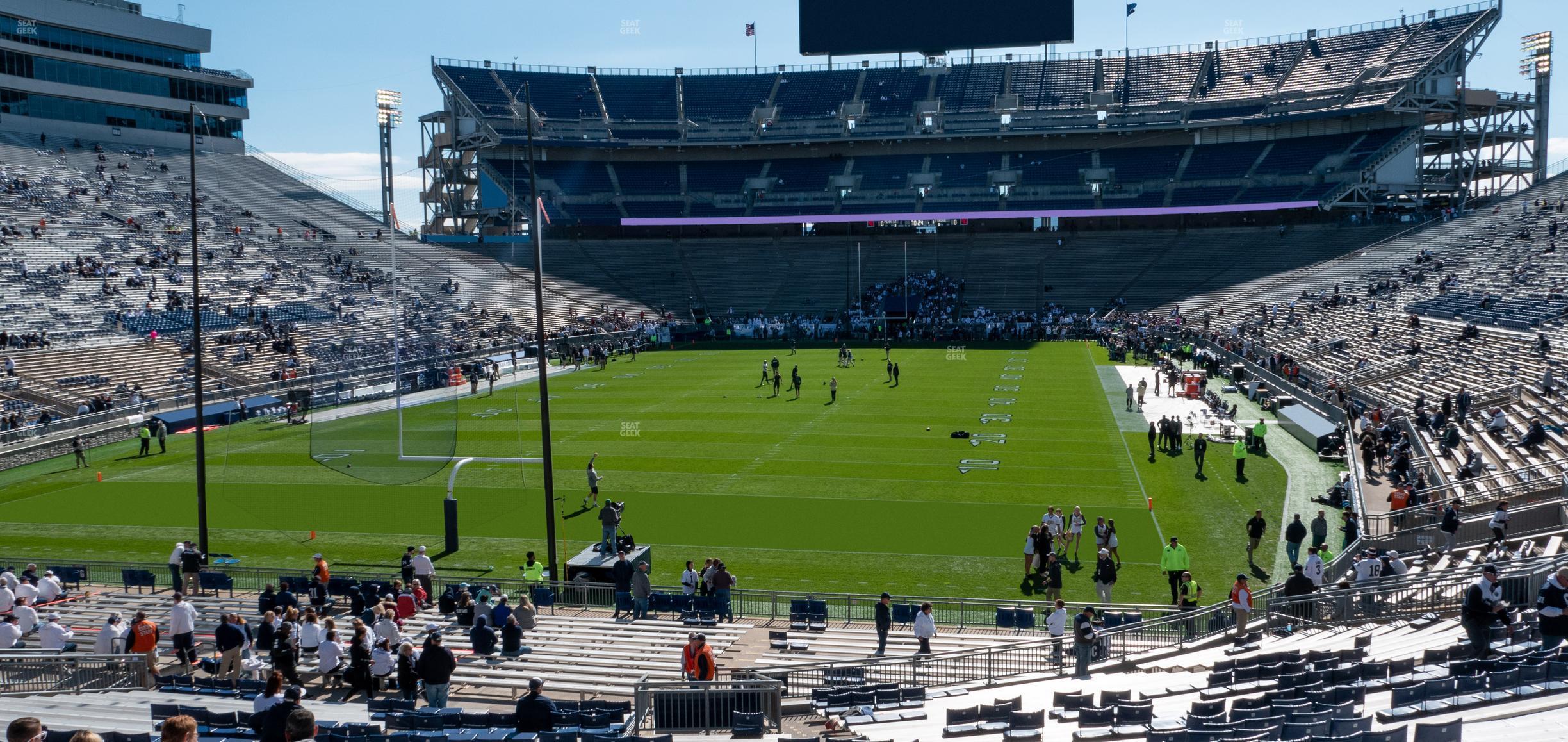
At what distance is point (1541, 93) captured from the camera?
67.8 m

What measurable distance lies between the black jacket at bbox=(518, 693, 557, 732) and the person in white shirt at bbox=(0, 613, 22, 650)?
844 centimetres

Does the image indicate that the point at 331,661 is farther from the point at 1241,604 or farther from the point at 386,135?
the point at 386,135

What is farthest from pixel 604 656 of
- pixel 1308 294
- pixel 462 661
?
pixel 1308 294

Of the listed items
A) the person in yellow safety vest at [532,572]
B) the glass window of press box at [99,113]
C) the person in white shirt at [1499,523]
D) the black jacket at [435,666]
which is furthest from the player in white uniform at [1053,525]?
the glass window of press box at [99,113]

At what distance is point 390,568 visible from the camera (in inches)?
818

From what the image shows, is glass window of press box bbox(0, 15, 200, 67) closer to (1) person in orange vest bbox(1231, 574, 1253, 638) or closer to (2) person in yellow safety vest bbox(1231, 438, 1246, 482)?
(2) person in yellow safety vest bbox(1231, 438, 1246, 482)

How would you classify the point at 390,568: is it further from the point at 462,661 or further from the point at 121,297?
the point at 121,297

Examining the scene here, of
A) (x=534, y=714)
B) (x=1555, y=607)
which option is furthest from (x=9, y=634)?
(x=1555, y=607)

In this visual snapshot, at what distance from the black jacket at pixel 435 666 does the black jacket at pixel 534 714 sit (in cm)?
247

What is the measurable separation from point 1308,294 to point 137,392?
47153mm

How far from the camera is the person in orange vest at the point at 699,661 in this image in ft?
41.9

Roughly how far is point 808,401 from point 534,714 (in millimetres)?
28729

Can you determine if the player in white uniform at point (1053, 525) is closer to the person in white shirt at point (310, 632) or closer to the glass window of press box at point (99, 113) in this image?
the person in white shirt at point (310, 632)

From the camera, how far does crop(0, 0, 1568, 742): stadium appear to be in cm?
1373
